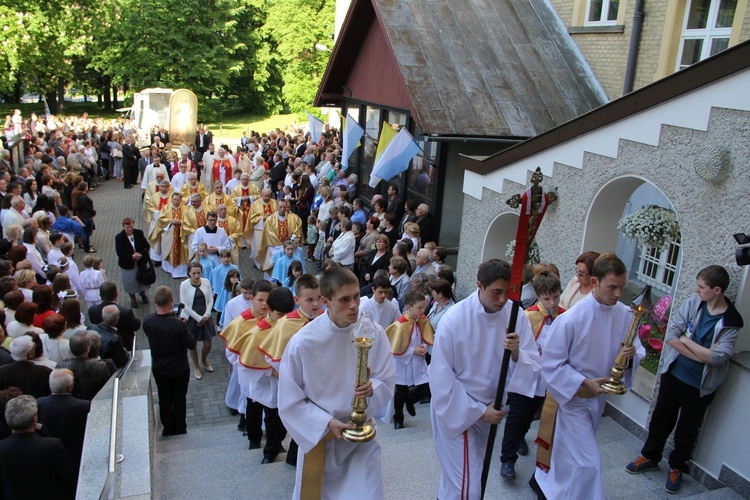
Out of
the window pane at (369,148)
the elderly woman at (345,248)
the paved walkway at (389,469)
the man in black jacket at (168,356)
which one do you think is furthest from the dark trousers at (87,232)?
the man in black jacket at (168,356)

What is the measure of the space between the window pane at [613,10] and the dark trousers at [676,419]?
8.18m

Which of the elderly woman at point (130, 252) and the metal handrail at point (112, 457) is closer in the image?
the metal handrail at point (112, 457)

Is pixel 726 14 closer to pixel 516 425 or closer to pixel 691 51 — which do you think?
pixel 691 51

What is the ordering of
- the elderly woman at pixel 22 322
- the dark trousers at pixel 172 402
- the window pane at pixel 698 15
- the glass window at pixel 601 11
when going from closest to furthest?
the elderly woman at pixel 22 322 → the dark trousers at pixel 172 402 → the window pane at pixel 698 15 → the glass window at pixel 601 11

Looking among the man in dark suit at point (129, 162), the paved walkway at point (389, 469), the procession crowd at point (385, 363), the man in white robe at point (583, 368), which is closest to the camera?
the procession crowd at point (385, 363)

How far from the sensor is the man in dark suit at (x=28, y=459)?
→ 461cm

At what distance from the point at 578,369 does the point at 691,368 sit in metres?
1.13

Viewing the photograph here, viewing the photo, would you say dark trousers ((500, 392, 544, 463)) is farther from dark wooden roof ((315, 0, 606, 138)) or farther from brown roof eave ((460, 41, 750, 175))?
dark wooden roof ((315, 0, 606, 138))

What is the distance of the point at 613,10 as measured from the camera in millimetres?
11688

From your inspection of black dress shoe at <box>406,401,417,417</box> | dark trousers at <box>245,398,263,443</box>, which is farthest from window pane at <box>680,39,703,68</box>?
dark trousers at <box>245,398,263,443</box>

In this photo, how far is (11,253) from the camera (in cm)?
917

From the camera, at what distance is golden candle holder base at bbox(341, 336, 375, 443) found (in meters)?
3.83

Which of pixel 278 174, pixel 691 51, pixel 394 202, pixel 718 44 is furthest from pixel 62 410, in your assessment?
pixel 278 174

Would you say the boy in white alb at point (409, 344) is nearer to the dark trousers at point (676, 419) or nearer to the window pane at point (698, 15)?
the dark trousers at point (676, 419)
